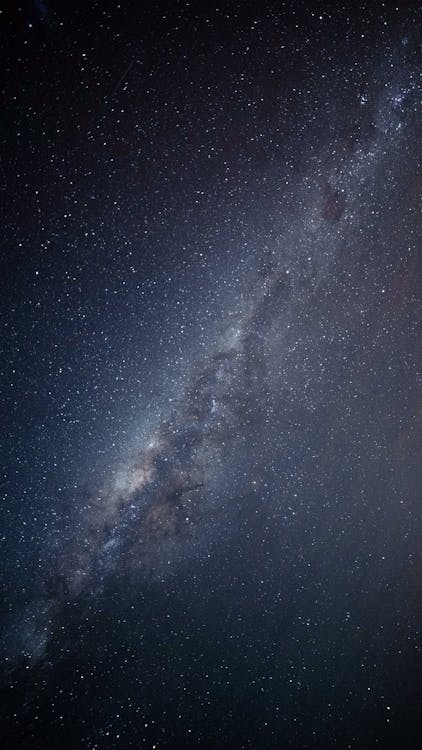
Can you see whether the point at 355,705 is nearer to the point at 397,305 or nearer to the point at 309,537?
the point at 309,537

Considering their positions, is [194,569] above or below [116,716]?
above

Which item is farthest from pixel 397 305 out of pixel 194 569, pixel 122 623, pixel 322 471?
pixel 122 623

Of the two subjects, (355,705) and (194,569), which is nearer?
(194,569)

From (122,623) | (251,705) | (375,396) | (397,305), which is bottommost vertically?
(251,705)

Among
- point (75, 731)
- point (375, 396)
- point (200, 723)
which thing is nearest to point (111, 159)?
point (375, 396)

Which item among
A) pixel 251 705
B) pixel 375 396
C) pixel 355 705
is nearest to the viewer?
pixel 375 396

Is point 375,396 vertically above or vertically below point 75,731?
above

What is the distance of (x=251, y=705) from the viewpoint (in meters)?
2.96

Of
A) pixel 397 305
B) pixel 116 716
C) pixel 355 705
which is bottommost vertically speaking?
pixel 355 705

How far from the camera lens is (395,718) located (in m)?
3.67

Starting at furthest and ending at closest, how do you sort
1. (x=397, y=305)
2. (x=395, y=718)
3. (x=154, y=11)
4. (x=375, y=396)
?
(x=395, y=718)
(x=375, y=396)
(x=397, y=305)
(x=154, y=11)

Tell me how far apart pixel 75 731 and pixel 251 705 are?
4.67 ft

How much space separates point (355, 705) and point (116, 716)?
2348 mm

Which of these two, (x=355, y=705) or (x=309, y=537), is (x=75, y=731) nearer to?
(x=309, y=537)
